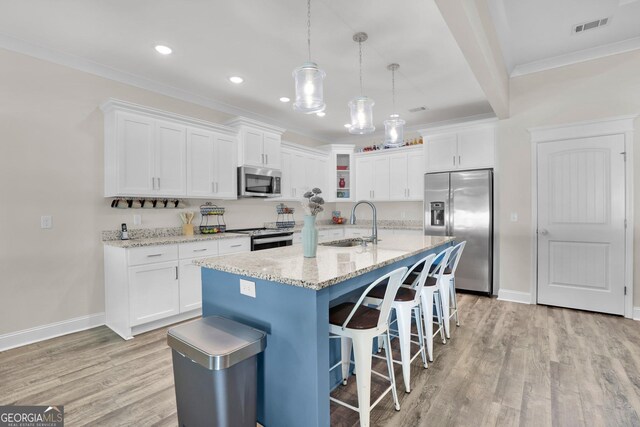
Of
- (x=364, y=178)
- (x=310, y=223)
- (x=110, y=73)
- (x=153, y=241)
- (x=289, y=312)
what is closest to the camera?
(x=289, y=312)

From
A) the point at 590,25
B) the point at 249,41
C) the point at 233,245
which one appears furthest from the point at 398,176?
the point at 249,41

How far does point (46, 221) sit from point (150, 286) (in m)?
1.15

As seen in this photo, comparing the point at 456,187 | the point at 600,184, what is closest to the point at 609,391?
the point at 600,184

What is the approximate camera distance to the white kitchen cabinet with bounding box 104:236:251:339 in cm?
307

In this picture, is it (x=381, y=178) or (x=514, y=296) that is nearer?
(x=514, y=296)

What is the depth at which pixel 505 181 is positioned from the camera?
13.8ft

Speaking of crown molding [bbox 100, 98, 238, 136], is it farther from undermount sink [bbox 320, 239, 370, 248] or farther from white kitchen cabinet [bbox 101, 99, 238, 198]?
undermount sink [bbox 320, 239, 370, 248]

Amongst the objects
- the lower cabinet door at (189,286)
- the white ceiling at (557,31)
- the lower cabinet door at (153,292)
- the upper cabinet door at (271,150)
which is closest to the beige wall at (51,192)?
the lower cabinet door at (153,292)

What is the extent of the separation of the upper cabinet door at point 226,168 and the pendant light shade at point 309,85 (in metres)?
2.09

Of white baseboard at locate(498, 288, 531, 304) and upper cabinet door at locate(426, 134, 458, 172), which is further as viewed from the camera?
upper cabinet door at locate(426, 134, 458, 172)

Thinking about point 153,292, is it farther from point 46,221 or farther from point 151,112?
point 151,112

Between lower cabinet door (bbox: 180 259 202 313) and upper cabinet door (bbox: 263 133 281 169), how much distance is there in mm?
1882

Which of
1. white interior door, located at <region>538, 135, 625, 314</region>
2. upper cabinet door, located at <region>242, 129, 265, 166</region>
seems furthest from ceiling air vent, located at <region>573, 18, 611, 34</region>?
upper cabinet door, located at <region>242, 129, 265, 166</region>

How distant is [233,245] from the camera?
3.93 m
